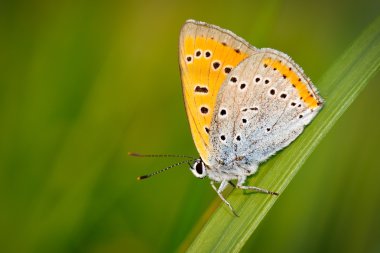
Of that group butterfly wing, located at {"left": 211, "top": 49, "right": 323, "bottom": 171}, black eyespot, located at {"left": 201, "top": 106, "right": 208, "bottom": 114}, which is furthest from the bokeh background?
black eyespot, located at {"left": 201, "top": 106, "right": 208, "bottom": 114}

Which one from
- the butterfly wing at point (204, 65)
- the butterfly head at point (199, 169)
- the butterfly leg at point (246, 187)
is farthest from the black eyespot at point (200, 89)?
the butterfly leg at point (246, 187)

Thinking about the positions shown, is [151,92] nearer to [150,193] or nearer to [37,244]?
[150,193]

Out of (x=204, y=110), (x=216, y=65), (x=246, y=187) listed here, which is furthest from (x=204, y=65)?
(x=246, y=187)

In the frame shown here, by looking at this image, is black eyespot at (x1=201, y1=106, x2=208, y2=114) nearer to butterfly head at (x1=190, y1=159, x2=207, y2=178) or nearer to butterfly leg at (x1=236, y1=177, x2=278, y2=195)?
butterfly head at (x1=190, y1=159, x2=207, y2=178)

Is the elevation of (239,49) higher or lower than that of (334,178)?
higher

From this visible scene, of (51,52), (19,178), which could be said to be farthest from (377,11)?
(19,178)
